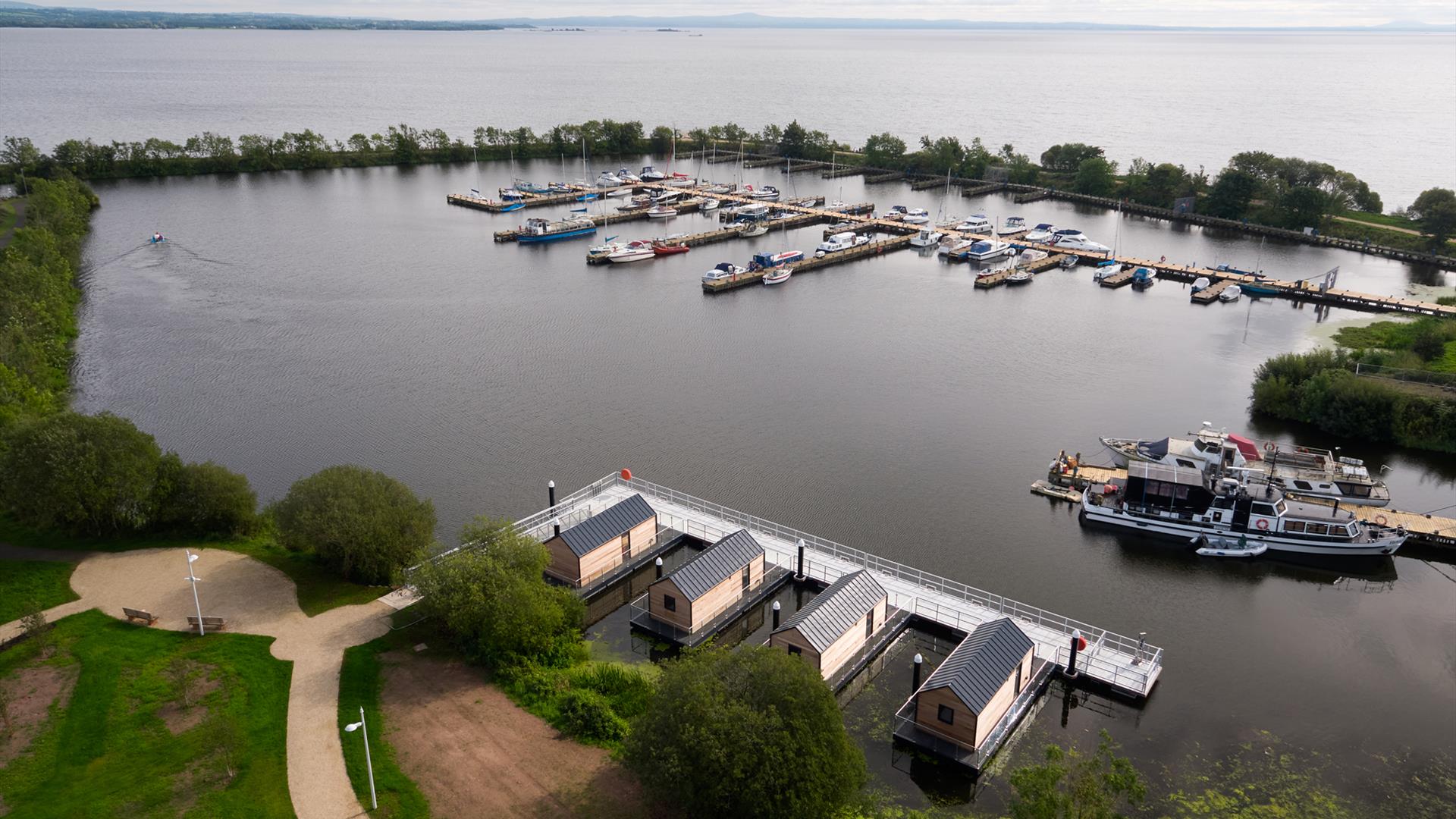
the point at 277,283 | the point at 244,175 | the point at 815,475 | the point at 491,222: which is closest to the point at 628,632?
the point at 815,475

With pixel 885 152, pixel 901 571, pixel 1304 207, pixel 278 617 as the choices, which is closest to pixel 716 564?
pixel 901 571

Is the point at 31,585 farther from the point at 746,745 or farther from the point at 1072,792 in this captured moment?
the point at 1072,792

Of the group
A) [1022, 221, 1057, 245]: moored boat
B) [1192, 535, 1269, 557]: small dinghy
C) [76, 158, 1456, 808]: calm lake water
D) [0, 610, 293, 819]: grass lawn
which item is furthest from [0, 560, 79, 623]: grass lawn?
[1022, 221, 1057, 245]: moored boat

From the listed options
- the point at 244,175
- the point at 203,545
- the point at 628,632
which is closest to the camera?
the point at 628,632

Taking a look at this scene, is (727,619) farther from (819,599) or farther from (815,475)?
(815,475)

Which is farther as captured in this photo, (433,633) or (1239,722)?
(433,633)
